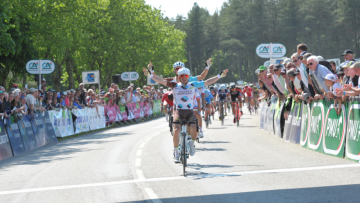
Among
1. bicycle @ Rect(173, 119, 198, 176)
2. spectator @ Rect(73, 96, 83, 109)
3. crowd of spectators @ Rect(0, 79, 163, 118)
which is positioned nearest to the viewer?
bicycle @ Rect(173, 119, 198, 176)

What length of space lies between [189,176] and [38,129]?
1031 cm

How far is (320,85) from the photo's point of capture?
38.8ft

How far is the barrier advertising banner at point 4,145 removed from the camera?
1461 cm

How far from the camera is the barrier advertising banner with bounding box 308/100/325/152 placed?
11648 millimetres

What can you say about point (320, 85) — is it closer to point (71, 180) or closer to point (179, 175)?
point (179, 175)

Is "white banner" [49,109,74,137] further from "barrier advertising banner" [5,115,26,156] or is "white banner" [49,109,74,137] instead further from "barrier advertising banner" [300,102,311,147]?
"barrier advertising banner" [300,102,311,147]

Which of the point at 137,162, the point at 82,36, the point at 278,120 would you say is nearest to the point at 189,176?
the point at 137,162

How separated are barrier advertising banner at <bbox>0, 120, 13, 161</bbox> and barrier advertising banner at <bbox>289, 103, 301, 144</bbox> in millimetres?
8420

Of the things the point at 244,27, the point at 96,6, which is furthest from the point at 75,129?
the point at 244,27

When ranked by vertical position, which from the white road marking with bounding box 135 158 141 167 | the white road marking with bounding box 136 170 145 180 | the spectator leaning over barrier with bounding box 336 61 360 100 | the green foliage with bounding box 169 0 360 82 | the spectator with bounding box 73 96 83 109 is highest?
the green foliage with bounding box 169 0 360 82

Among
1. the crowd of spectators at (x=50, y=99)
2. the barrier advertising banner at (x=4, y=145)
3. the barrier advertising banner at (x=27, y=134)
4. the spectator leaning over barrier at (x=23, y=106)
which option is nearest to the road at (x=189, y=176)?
the barrier advertising banner at (x=4, y=145)

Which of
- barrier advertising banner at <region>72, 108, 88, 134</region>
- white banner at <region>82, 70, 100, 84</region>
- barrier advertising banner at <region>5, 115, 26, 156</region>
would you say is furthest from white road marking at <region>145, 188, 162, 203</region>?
white banner at <region>82, 70, 100, 84</region>

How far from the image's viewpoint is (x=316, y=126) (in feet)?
39.2

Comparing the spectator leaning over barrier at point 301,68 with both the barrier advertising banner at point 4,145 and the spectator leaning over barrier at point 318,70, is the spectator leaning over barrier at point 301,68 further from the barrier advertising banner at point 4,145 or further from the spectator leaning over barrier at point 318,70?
the barrier advertising banner at point 4,145
